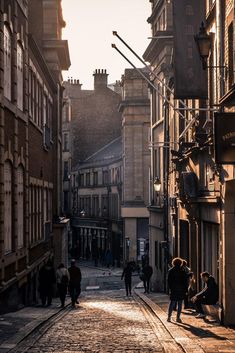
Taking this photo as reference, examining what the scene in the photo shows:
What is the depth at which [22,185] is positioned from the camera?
22.9 metres

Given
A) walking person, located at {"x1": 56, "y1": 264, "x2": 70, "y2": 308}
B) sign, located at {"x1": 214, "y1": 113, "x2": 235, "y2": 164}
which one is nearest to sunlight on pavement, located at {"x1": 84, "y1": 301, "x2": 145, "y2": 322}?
walking person, located at {"x1": 56, "y1": 264, "x2": 70, "y2": 308}

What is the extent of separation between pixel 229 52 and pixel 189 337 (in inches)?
243

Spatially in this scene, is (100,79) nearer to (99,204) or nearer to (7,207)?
(99,204)

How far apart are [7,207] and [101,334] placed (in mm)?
5430

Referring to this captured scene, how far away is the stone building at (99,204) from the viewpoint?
2516 inches

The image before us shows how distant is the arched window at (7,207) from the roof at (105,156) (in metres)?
45.4

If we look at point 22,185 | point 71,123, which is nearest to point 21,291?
point 22,185

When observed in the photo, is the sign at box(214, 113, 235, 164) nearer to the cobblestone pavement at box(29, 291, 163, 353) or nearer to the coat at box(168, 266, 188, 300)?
the cobblestone pavement at box(29, 291, 163, 353)

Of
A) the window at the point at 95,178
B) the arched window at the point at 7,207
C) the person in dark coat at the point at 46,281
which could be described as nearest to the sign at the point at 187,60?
the arched window at the point at 7,207

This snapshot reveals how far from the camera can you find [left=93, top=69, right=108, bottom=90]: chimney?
79062 millimetres

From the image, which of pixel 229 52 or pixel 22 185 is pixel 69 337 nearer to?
pixel 229 52

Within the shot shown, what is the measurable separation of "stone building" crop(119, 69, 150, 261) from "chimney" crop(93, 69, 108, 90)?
813 inches

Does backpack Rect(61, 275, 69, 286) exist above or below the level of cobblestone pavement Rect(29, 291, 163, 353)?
above

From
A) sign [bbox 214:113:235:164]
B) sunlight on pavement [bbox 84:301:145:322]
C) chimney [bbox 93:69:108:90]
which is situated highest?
chimney [bbox 93:69:108:90]
